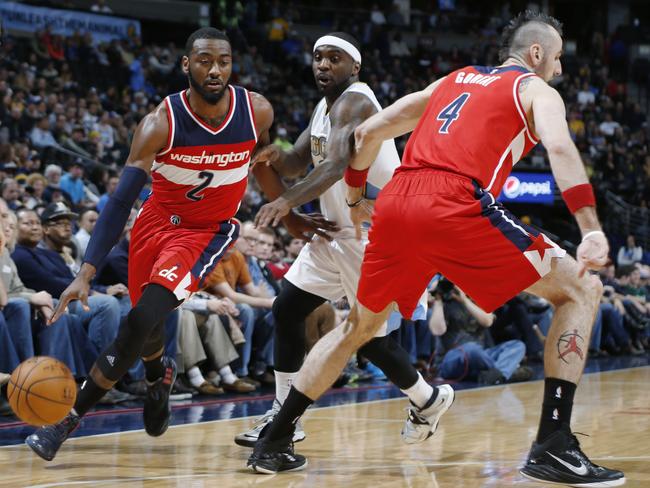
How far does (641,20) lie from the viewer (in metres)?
28.7

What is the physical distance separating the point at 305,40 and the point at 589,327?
18.9 m

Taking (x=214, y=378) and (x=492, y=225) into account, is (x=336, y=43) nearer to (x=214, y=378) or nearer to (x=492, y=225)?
(x=492, y=225)

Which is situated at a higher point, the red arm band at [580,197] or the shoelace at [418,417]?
the red arm band at [580,197]

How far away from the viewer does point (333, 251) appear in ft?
16.5

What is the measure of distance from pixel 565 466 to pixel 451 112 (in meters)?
1.49

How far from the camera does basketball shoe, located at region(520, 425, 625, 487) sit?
3814 millimetres

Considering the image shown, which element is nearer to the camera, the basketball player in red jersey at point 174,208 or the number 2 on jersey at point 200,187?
the basketball player in red jersey at point 174,208

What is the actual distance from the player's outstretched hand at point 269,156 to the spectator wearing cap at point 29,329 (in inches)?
83.4

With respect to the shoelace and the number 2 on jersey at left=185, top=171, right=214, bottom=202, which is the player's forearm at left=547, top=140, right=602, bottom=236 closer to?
the shoelace

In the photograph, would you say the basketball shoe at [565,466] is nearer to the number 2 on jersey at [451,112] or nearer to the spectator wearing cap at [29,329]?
the number 2 on jersey at [451,112]

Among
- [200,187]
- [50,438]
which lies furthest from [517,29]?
[50,438]

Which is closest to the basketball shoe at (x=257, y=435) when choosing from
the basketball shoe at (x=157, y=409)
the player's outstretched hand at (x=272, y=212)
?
the basketball shoe at (x=157, y=409)

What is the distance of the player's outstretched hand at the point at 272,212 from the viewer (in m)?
4.38

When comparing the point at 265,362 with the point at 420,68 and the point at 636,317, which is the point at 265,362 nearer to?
→ the point at 636,317
